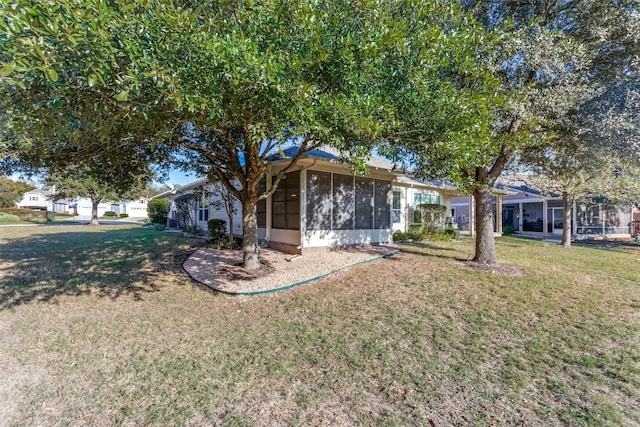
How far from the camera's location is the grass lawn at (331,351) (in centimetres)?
324

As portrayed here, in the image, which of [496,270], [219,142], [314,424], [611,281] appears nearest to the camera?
[314,424]

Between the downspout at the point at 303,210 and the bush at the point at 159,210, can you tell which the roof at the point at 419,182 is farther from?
the bush at the point at 159,210

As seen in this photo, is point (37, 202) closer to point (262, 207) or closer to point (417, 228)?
point (262, 207)

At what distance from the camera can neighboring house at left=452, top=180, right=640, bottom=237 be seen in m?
20.5

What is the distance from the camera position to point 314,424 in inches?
119

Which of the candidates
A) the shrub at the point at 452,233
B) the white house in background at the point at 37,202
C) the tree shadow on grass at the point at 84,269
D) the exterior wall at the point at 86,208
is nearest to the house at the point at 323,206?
the tree shadow on grass at the point at 84,269

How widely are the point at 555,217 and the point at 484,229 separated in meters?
18.3

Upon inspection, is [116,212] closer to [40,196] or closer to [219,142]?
[40,196]

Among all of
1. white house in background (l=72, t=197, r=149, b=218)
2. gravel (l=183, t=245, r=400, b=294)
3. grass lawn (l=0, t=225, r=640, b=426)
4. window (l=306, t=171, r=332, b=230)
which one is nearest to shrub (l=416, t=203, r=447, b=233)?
gravel (l=183, t=245, r=400, b=294)

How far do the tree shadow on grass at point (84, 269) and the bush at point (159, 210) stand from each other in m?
13.7

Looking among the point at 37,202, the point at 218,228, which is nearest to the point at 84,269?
the point at 218,228

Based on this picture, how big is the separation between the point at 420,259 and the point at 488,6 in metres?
7.07

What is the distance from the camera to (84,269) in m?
9.00

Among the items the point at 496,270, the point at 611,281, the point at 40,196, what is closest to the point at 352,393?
the point at 496,270
